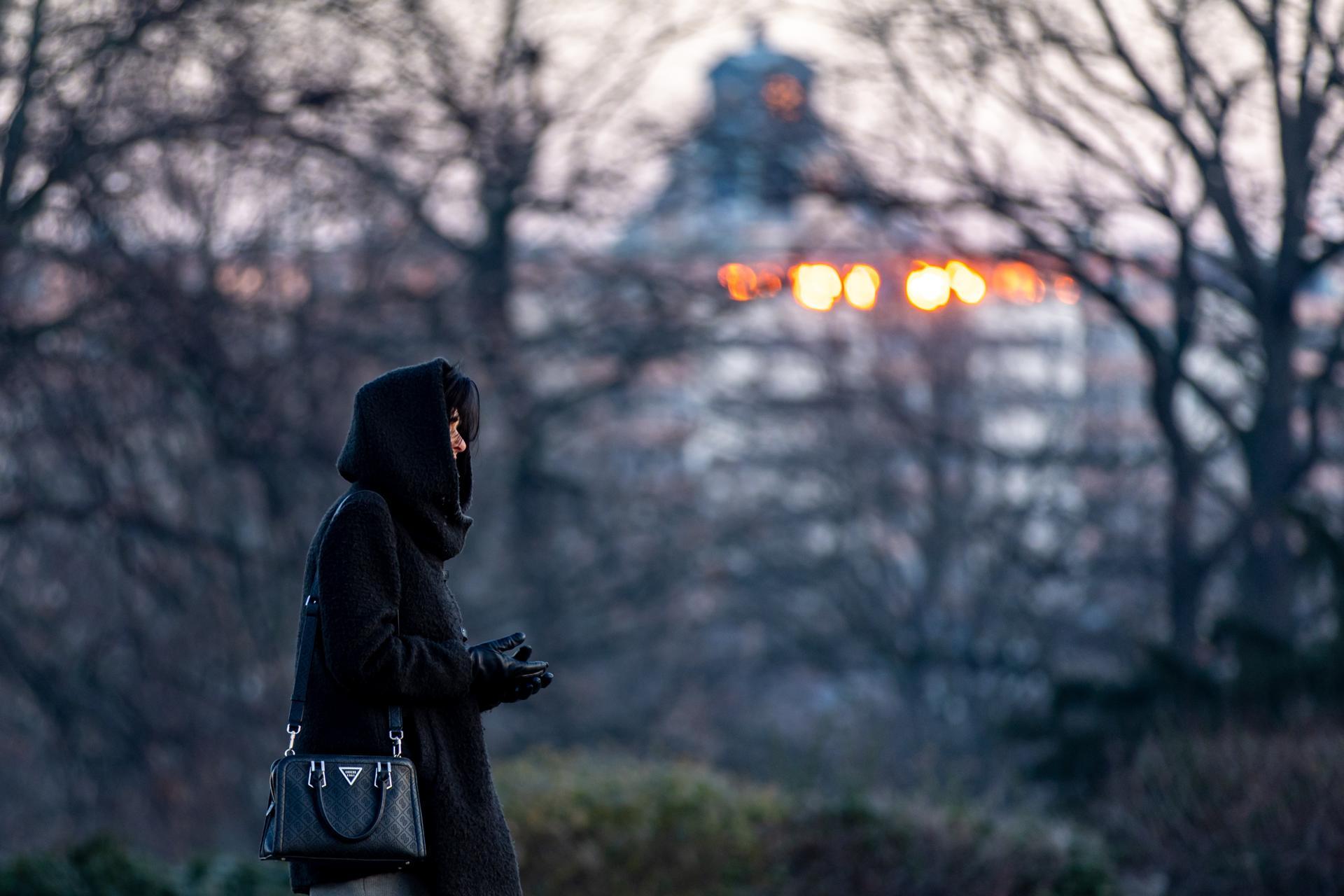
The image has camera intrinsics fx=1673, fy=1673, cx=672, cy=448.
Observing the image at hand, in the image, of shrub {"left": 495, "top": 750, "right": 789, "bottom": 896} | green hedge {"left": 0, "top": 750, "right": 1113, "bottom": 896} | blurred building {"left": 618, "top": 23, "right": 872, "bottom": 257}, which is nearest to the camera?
green hedge {"left": 0, "top": 750, "right": 1113, "bottom": 896}

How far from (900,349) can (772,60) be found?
39.1 feet

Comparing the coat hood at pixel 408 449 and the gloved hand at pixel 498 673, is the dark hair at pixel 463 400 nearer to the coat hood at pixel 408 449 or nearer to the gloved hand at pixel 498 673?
the coat hood at pixel 408 449

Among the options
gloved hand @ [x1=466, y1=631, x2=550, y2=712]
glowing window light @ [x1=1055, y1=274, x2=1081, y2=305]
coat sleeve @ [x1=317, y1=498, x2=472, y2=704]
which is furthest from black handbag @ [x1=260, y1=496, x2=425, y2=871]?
glowing window light @ [x1=1055, y1=274, x2=1081, y2=305]

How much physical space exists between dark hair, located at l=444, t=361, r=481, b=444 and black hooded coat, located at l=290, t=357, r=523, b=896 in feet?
0.15

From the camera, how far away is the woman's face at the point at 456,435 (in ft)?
12.2

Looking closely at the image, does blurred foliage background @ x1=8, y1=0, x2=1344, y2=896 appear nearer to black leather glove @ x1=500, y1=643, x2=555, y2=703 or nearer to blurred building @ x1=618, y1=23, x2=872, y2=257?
blurred building @ x1=618, y1=23, x2=872, y2=257

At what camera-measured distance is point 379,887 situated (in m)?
3.46

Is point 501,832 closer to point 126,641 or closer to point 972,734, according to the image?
point 126,641

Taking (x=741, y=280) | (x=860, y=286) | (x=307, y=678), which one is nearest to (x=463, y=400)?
(x=307, y=678)

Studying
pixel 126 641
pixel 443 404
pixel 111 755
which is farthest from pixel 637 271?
pixel 443 404

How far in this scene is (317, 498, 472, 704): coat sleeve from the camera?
342 cm

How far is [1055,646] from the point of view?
75.4 ft

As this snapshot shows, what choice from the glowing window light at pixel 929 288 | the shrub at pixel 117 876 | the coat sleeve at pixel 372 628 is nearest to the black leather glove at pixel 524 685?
the coat sleeve at pixel 372 628

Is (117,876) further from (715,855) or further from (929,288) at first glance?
(929,288)
